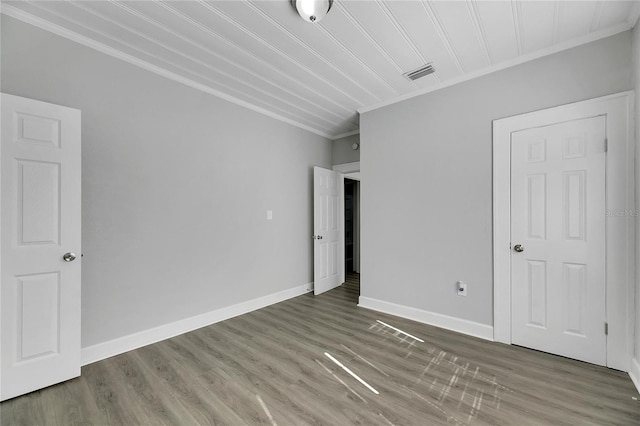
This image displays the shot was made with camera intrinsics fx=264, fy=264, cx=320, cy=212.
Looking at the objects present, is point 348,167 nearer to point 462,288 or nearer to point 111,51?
point 462,288

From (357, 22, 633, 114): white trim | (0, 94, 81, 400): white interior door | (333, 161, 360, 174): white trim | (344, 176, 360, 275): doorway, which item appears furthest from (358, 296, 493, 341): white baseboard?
(0, 94, 81, 400): white interior door

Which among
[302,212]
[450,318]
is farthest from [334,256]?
[450,318]

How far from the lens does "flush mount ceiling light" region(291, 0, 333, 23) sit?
184 centimetres

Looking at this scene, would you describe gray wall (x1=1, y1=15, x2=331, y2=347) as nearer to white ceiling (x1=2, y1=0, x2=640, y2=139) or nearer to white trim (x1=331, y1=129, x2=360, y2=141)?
white ceiling (x1=2, y1=0, x2=640, y2=139)

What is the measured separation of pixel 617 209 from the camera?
212cm

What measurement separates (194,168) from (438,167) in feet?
9.19

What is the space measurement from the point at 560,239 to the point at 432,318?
4.84ft

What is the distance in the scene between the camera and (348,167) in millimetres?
4727

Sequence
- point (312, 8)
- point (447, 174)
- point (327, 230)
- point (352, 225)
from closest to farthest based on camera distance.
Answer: point (312, 8), point (447, 174), point (327, 230), point (352, 225)

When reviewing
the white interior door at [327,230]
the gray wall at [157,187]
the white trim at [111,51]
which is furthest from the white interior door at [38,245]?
the white interior door at [327,230]

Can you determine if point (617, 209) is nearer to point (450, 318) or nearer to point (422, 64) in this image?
point (450, 318)

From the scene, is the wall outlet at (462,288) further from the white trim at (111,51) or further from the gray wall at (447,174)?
the white trim at (111,51)

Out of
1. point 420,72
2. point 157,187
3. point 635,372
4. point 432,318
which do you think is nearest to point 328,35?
point 420,72

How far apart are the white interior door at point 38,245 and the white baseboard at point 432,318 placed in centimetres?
302
